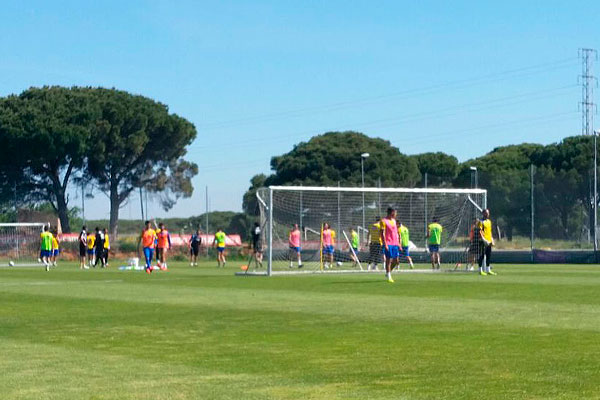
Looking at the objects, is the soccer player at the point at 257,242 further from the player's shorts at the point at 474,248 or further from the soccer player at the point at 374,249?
the player's shorts at the point at 474,248

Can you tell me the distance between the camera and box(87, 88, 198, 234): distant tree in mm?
76312

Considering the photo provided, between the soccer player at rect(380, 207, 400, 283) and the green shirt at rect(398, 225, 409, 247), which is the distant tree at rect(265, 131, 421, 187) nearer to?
the green shirt at rect(398, 225, 409, 247)

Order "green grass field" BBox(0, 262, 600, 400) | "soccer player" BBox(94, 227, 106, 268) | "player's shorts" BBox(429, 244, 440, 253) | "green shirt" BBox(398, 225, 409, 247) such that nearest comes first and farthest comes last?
1. "green grass field" BBox(0, 262, 600, 400)
2. "green shirt" BBox(398, 225, 409, 247)
3. "player's shorts" BBox(429, 244, 440, 253)
4. "soccer player" BBox(94, 227, 106, 268)

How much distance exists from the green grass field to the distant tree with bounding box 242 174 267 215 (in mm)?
46757

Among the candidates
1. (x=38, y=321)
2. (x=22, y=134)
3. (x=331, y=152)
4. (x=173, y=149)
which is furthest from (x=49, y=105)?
(x=38, y=321)

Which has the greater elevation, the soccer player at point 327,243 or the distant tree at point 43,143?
the distant tree at point 43,143

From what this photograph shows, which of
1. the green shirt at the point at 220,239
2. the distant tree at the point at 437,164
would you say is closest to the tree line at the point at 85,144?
the distant tree at the point at 437,164

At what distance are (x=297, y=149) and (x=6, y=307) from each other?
7132cm

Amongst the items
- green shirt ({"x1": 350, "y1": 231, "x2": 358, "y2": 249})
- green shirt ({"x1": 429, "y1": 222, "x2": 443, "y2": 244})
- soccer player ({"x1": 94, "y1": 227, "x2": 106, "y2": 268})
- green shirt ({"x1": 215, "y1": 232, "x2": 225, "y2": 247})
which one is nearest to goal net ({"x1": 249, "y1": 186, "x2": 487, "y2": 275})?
green shirt ({"x1": 350, "y1": 231, "x2": 358, "y2": 249})

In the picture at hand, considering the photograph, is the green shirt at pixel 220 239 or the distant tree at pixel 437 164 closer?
the green shirt at pixel 220 239

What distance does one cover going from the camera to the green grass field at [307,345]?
9406mm

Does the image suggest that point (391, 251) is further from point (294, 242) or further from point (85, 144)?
point (85, 144)

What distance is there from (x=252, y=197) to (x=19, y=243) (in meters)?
25.1

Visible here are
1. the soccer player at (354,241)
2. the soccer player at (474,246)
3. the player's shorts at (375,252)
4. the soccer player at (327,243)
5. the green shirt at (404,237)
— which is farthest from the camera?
the soccer player at (354,241)
